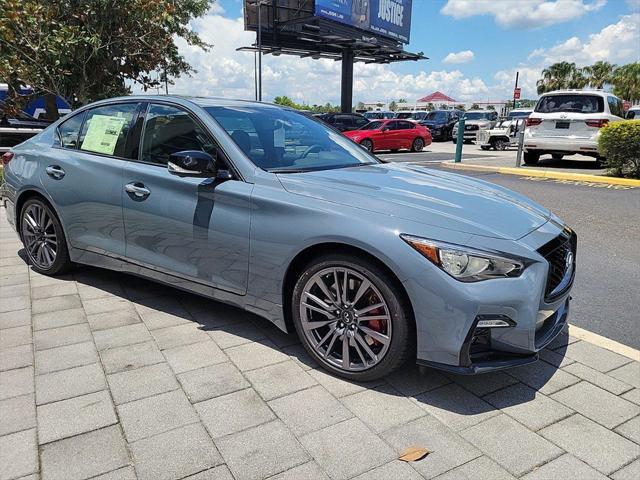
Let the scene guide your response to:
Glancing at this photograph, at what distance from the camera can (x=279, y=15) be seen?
3100 centimetres

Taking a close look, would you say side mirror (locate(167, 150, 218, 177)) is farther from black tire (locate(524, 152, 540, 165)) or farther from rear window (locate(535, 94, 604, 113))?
black tire (locate(524, 152, 540, 165))

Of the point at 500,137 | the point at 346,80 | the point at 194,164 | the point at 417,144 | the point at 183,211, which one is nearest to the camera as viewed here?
the point at 194,164

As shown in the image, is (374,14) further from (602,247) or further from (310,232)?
(310,232)

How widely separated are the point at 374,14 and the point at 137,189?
33327 mm

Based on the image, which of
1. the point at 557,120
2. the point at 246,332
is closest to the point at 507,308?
the point at 246,332

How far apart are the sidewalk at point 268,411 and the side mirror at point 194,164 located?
1078 mm

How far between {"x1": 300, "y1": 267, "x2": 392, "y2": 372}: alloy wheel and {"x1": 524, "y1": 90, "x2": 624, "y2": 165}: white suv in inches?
415

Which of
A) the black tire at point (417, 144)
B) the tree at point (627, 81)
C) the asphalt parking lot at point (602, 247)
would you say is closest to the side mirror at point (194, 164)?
the asphalt parking lot at point (602, 247)

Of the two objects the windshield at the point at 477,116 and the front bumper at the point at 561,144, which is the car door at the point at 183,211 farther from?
the windshield at the point at 477,116

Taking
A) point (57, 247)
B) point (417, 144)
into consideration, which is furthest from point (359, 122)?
point (57, 247)

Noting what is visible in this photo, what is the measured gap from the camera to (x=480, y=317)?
95.6 inches

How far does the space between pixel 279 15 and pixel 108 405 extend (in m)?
31.9

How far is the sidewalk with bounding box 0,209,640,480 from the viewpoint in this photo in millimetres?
2176

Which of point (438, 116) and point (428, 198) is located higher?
point (438, 116)
